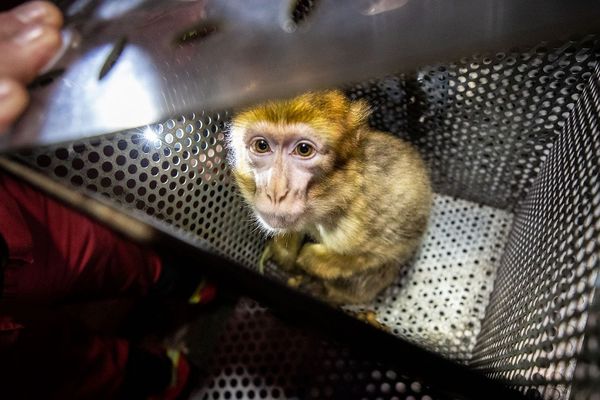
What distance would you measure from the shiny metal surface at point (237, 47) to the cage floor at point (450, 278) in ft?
3.11

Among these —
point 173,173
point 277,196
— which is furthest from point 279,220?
point 173,173

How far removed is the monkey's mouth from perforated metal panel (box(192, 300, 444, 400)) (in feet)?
0.65

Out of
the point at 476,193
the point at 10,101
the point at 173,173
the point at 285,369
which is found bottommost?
the point at 285,369

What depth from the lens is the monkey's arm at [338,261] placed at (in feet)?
3.86

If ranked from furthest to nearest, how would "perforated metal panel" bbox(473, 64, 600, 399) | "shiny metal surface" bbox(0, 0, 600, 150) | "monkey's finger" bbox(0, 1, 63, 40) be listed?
"perforated metal panel" bbox(473, 64, 600, 399) < "monkey's finger" bbox(0, 1, 63, 40) < "shiny metal surface" bbox(0, 0, 600, 150)

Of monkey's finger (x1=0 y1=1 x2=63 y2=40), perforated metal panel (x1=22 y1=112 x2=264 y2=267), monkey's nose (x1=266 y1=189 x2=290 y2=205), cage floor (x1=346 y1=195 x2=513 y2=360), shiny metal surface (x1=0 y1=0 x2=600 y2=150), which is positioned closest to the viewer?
shiny metal surface (x1=0 y1=0 x2=600 y2=150)

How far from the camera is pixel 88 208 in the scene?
49 cm

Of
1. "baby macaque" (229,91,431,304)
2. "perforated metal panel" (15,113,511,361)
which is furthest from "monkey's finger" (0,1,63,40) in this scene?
"baby macaque" (229,91,431,304)

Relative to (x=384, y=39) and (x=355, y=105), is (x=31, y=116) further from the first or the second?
(x=355, y=105)

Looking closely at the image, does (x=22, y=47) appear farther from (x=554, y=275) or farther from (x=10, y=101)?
(x=554, y=275)

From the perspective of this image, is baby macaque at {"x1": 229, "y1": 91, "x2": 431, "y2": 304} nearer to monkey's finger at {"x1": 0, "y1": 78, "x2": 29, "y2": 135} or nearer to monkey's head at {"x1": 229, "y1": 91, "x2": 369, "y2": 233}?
monkey's head at {"x1": 229, "y1": 91, "x2": 369, "y2": 233}

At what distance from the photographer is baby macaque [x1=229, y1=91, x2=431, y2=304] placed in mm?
920

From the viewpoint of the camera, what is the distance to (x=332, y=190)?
0.98 metres

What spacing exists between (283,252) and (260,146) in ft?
1.29
